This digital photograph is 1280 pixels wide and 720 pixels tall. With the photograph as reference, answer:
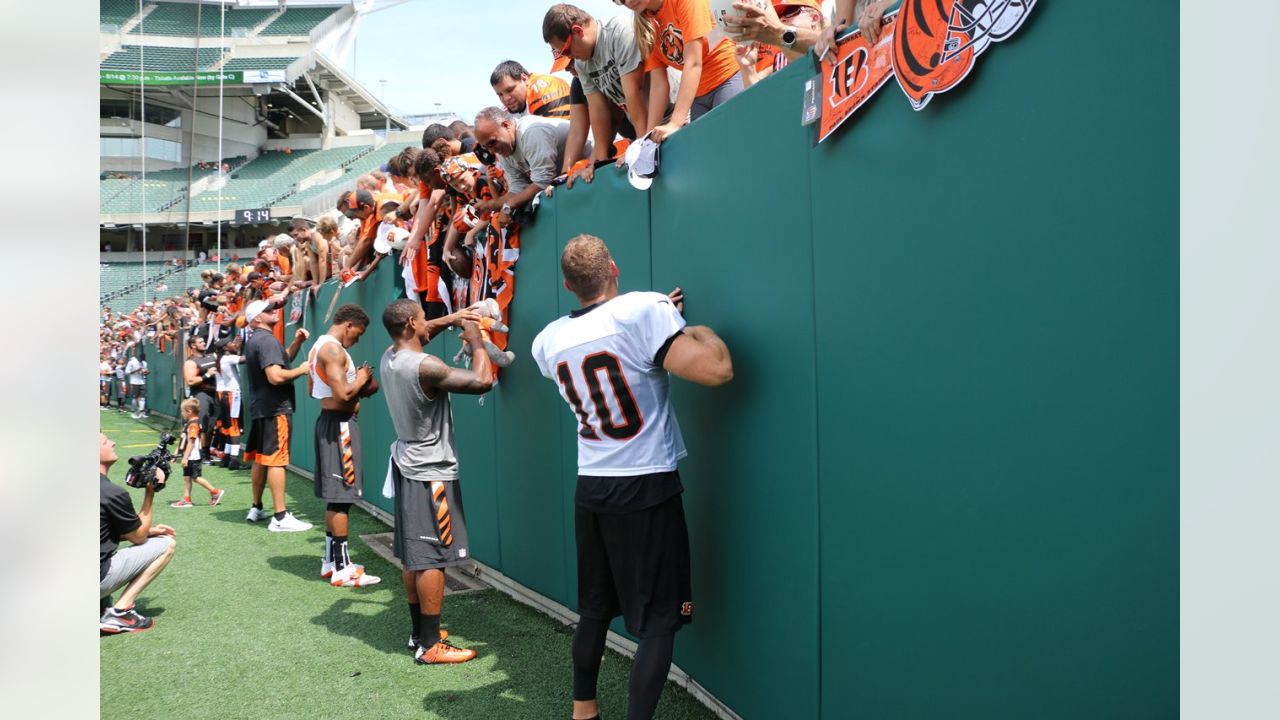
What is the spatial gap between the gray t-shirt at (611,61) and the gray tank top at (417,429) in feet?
5.90

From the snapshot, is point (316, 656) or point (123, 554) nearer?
point (316, 656)

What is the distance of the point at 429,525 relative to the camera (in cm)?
475

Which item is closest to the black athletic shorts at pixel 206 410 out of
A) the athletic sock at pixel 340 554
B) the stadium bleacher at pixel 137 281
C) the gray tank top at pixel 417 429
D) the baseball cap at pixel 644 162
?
the athletic sock at pixel 340 554

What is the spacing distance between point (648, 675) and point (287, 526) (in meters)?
6.08

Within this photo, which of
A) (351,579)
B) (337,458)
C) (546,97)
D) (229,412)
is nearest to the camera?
(546,97)

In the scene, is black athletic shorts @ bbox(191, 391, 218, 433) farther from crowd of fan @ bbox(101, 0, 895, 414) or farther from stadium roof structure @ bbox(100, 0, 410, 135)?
stadium roof structure @ bbox(100, 0, 410, 135)

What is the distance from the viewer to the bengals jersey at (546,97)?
19.4 feet

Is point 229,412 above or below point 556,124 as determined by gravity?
below

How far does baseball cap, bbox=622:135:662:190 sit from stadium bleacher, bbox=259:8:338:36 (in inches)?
2030

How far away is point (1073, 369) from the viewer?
1811mm

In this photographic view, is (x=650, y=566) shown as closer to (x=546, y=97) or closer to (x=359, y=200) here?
(x=546, y=97)

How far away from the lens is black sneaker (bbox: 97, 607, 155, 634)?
207 inches

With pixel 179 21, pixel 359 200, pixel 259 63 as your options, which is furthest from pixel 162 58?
pixel 359 200

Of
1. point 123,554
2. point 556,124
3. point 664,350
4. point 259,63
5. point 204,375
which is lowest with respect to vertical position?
point 123,554
